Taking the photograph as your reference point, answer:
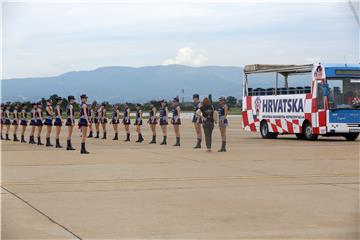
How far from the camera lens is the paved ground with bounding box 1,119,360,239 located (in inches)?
385

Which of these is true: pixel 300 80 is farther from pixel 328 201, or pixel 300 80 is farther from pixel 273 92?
pixel 328 201

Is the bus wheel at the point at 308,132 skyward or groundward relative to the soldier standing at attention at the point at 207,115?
groundward

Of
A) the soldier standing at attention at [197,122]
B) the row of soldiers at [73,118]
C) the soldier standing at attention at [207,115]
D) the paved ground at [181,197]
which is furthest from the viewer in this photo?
the soldier standing at attention at [197,122]

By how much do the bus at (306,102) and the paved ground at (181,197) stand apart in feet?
31.4

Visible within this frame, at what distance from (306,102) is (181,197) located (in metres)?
20.3

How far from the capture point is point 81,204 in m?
12.1

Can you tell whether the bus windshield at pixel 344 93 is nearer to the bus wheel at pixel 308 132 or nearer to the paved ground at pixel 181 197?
the bus wheel at pixel 308 132

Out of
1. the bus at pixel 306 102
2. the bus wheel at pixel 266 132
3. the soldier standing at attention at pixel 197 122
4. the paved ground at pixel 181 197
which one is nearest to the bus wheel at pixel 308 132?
the bus at pixel 306 102

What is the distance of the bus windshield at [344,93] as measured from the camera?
102 feet

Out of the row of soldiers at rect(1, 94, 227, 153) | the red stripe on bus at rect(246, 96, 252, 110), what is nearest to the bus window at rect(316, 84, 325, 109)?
the row of soldiers at rect(1, 94, 227, 153)

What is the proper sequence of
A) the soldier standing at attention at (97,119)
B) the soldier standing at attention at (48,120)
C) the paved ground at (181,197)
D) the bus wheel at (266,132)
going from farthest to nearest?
the soldier standing at attention at (97,119) → the bus wheel at (266,132) → the soldier standing at attention at (48,120) → the paved ground at (181,197)

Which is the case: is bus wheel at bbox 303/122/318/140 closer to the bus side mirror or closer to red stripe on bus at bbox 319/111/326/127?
red stripe on bus at bbox 319/111/326/127

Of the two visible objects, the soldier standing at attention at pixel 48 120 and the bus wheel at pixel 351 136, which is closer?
the soldier standing at attention at pixel 48 120

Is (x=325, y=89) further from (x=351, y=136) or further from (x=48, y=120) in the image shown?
(x=48, y=120)
